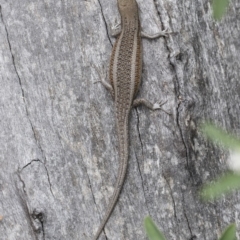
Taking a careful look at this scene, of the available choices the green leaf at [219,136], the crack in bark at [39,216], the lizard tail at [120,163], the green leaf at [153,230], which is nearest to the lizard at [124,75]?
the lizard tail at [120,163]

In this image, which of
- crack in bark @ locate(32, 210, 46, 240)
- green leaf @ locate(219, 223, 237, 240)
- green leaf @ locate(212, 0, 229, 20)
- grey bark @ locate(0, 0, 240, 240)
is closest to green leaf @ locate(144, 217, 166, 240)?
green leaf @ locate(219, 223, 237, 240)

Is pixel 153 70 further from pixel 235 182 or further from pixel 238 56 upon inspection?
pixel 235 182

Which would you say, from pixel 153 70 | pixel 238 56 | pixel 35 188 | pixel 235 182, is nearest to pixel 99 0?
pixel 153 70

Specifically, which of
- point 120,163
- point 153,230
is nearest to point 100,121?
point 120,163

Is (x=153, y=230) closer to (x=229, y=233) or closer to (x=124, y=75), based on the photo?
(x=229, y=233)

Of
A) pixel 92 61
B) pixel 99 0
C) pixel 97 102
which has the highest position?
pixel 99 0

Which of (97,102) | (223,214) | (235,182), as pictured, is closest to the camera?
(235,182)

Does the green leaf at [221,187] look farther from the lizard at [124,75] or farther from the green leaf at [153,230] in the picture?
the lizard at [124,75]

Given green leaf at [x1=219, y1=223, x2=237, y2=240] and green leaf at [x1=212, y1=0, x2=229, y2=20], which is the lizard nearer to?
green leaf at [x1=219, y1=223, x2=237, y2=240]
